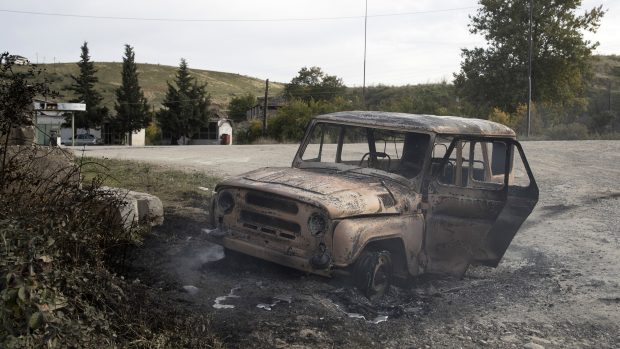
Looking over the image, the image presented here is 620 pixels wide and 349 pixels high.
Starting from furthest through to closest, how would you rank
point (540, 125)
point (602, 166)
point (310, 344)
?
1. point (540, 125)
2. point (602, 166)
3. point (310, 344)

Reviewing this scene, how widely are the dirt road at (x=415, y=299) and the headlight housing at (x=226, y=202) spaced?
725 mm

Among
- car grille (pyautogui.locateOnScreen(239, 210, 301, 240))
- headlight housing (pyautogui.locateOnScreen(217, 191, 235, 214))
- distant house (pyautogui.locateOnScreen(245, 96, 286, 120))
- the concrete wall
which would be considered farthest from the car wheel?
distant house (pyautogui.locateOnScreen(245, 96, 286, 120))

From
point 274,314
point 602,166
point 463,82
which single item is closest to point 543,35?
point 463,82

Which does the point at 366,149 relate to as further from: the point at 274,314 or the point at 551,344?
the point at 551,344

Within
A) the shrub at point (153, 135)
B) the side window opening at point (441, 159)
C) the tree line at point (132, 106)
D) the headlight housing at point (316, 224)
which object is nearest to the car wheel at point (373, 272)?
the headlight housing at point (316, 224)

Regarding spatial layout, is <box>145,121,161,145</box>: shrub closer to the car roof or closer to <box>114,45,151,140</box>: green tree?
<box>114,45,151,140</box>: green tree

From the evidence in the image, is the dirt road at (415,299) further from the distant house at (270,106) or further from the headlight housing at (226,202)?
the distant house at (270,106)

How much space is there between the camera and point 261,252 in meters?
4.90

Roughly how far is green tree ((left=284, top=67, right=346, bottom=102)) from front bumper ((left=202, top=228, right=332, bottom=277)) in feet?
185

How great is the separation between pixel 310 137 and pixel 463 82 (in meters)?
33.5

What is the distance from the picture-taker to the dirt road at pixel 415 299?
4375 millimetres

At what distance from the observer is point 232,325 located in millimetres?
4289

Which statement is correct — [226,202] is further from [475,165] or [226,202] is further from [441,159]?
[475,165]

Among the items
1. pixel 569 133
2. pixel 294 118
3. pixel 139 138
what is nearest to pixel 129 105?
pixel 139 138
